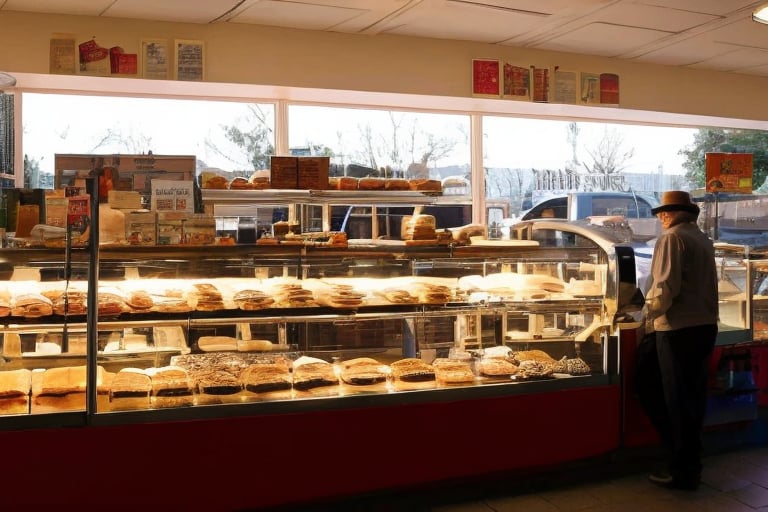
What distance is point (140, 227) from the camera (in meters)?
3.73

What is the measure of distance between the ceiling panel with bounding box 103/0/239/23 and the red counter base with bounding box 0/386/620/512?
305 centimetres

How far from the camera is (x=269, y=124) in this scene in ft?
21.5

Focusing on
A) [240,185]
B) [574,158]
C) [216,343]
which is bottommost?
[216,343]

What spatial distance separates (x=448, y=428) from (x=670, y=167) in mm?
5537

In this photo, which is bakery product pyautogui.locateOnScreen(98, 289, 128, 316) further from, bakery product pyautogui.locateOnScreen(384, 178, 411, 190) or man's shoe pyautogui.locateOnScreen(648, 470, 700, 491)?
man's shoe pyautogui.locateOnScreen(648, 470, 700, 491)

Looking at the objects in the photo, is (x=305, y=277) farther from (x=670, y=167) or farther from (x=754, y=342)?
(x=670, y=167)

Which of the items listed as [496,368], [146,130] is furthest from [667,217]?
[146,130]

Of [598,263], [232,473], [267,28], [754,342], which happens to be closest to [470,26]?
[267,28]

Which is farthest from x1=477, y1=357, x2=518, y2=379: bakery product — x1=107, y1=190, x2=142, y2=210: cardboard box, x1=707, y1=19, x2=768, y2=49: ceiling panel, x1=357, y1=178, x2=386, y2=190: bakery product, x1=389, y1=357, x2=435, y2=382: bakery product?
x1=707, y1=19, x2=768, y2=49: ceiling panel

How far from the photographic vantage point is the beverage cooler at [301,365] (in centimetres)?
344

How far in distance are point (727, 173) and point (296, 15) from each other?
3.60 metres

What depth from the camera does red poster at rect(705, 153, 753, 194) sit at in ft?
20.2

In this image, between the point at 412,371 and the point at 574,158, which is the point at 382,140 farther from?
the point at 412,371

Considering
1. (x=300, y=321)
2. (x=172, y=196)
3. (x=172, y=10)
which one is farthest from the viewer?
(x=172, y=10)
